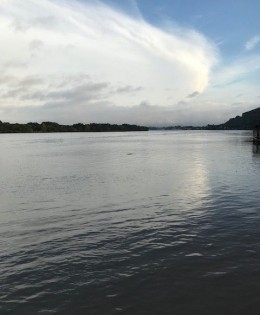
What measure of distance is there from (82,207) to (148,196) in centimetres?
558

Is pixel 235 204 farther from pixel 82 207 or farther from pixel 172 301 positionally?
pixel 172 301

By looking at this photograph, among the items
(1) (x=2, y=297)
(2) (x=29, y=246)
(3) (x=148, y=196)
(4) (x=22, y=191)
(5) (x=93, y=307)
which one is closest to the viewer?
(5) (x=93, y=307)

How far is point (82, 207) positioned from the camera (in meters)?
23.2

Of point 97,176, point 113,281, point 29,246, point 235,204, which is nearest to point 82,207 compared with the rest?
point 29,246

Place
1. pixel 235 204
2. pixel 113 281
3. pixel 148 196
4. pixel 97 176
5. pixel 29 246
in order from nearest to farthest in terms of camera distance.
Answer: pixel 113 281, pixel 29 246, pixel 235 204, pixel 148 196, pixel 97 176

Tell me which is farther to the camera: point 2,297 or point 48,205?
point 48,205

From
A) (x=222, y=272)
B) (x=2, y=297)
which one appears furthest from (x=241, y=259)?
(x=2, y=297)

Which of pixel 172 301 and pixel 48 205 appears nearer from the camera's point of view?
pixel 172 301

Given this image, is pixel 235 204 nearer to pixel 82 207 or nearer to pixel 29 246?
pixel 82 207

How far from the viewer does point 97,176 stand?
39.3 metres

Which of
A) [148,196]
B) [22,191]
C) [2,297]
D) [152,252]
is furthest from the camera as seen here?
[22,191]

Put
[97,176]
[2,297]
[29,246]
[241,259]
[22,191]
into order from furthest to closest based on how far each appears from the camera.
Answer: [97,176]
[22,191]
[29,246]
[241,259]
[2,297]

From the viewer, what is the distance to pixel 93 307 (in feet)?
32.6

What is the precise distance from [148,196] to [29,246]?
1276 centimetres
